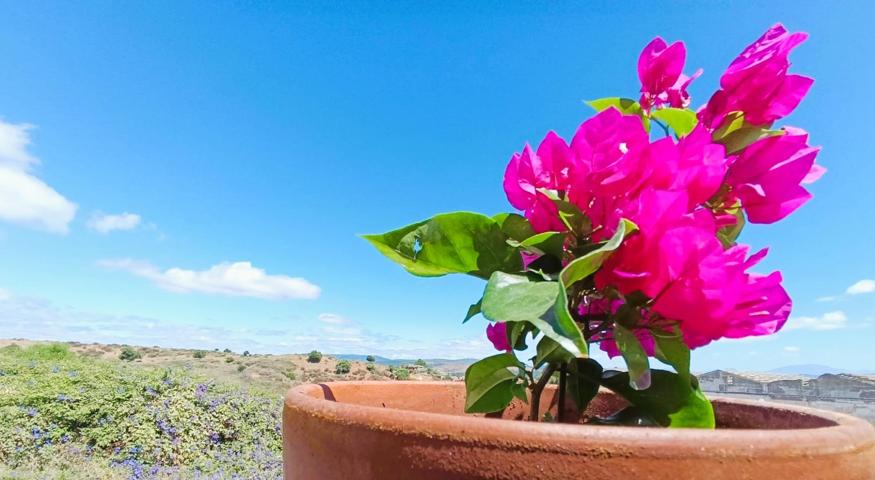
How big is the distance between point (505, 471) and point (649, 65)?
0.42 m

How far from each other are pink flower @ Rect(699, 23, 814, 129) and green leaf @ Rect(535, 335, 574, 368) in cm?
27

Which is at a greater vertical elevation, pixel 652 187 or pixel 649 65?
pixel 649 65

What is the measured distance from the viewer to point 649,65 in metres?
0.56

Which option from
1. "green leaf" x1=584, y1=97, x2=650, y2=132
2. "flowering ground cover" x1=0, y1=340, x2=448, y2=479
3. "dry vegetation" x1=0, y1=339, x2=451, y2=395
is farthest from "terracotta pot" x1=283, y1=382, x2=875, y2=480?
"dry vegetation" x1=0, y1=339, x2=451, y2=395

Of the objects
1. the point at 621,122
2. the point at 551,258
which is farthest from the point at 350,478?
the point at 621,122

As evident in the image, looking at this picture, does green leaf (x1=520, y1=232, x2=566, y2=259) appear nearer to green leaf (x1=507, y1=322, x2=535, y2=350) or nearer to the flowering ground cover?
green leaf (x1=507, y1=322, x2=535, y2=350)

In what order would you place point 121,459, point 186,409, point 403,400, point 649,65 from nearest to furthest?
1. point 649,65
2. point 403,400
3. point 121,459
4. point 186,409

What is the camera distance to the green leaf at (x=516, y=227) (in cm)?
50

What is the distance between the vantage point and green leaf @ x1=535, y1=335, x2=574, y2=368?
0.47m

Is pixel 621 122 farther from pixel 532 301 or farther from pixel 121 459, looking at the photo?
pixel 121 459

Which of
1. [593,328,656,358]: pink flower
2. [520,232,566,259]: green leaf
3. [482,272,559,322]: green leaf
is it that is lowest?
[593,328,656,358]: pink flower

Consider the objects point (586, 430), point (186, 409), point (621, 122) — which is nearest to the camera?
point (586, 430)

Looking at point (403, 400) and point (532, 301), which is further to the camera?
point (403, 400)

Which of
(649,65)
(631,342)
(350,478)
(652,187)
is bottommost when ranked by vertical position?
(350,478)
